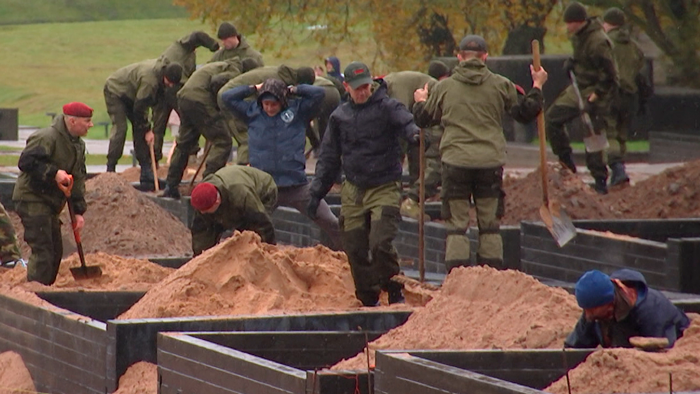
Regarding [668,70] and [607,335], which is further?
[668,70]

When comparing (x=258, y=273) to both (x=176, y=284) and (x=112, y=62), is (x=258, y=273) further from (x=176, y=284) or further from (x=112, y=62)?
(x=112, y=62)

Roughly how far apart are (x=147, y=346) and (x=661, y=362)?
3.23 m

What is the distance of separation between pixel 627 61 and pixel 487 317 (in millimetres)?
9574

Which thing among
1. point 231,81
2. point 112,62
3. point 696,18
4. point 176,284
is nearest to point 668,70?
point 696,18

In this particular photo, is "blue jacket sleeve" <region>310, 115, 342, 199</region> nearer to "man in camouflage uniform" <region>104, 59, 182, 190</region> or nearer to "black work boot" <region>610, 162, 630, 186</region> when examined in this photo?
"black work boot" <region>610, 162, 630, 186</region>

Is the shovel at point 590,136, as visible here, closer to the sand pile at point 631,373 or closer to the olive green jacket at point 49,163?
the olive green jacket at point 49,163

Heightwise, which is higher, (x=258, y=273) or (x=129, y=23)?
(x=258, y=273)

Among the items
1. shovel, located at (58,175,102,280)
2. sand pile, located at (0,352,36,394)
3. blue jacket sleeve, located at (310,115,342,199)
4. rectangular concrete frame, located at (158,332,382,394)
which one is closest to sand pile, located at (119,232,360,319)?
blue jacket sleeve, located at (310,115,342,199)

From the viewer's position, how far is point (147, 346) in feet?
27.9

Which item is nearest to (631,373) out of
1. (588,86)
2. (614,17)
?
(588,86)

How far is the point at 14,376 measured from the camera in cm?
956

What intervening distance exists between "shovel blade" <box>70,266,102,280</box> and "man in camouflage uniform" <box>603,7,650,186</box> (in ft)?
20.3

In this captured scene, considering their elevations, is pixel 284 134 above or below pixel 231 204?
above

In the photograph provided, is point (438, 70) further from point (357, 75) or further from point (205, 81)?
point (357, 75)
